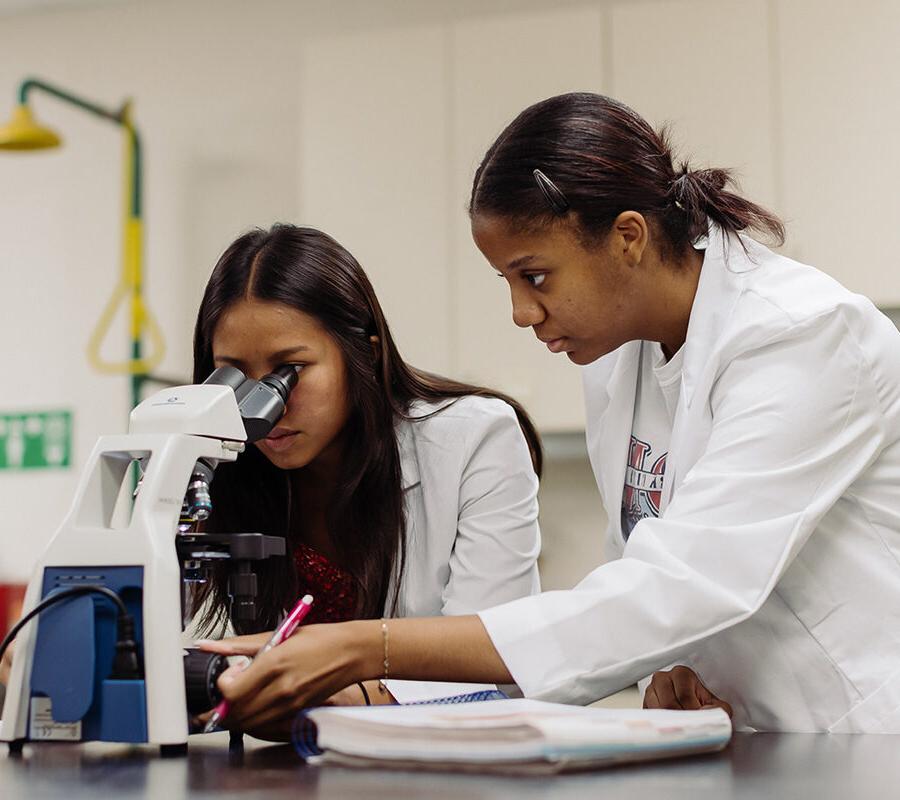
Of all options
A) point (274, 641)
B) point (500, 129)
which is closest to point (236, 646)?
point (274, 641)

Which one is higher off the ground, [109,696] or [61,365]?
[61,365]

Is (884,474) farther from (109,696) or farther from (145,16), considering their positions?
(145,16)

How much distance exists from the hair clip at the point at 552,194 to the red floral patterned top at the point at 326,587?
610 millimetres

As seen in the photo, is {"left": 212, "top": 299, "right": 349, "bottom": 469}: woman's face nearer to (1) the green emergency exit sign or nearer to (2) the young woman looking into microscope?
(2) the young woman looking into microscope

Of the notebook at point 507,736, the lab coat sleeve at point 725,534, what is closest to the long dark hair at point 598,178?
the lab coat sleeve at point 725,534

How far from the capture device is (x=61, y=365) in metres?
3.86

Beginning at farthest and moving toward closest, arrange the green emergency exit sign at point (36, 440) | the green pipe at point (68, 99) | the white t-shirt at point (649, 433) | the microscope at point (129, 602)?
the green emergency exit sign at point (36, 440)
the green pipe at point (68, 99)
the white t-shirt at point (649, 433)
the microscope at point (129, 602)

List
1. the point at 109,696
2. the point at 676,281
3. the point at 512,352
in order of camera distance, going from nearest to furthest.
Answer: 1. the point at 109,696
2. the point at 676,281
3. the point at 512,352

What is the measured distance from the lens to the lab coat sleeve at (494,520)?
61.7 inches

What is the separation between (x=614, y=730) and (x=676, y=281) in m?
0.66

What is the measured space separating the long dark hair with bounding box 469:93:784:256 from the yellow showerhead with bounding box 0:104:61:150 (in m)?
2.14

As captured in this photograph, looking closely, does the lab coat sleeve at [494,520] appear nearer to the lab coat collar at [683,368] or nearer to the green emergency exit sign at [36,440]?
the lab coat collar at [683,368]

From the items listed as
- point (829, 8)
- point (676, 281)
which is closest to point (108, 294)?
point (829, 8)

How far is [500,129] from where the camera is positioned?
3.13m
